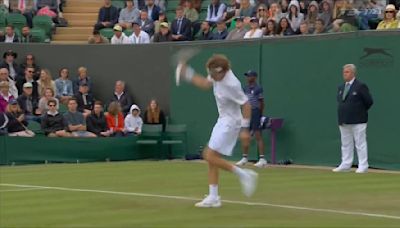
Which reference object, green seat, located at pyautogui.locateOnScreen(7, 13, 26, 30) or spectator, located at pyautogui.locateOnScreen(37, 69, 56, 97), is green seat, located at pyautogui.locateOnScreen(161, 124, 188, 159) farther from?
green seat, located at pyautogui.locateOnScreen(7, 13, 26, 30)

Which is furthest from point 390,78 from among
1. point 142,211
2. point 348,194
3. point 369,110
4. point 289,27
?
point 142,211

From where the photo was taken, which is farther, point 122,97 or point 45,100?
point 122,97

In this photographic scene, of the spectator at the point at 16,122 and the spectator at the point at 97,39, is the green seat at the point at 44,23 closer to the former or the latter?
the spectator at the point at 97,39

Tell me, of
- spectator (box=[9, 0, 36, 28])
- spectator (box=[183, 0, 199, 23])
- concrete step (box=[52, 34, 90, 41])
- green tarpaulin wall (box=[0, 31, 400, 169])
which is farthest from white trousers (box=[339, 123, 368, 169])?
spectator (box=[9, 0, 36, 28])

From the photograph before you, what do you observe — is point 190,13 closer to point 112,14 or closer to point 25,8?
point 112,14

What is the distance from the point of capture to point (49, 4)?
3045 centimetres

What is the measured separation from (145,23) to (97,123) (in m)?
4.85

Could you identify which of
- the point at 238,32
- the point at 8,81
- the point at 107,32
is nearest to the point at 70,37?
the point at 107,32

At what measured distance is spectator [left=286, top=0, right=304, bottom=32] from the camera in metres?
25.4

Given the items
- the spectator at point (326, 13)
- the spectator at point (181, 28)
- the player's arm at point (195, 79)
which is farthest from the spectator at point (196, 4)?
the player's arm at point (195, 79)

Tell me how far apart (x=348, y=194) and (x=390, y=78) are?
6.69 metres

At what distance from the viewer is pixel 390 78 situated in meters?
21.1

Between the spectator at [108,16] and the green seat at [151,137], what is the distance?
489cm

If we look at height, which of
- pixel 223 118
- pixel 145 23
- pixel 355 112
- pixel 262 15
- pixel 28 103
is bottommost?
pixel 28 103
